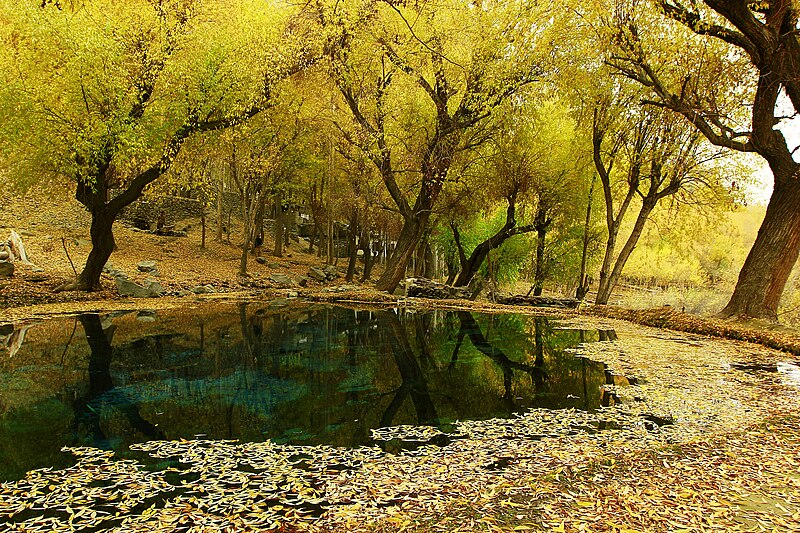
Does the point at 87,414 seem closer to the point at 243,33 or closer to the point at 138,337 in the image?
the point at 138,337

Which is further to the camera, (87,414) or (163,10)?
(163,10)

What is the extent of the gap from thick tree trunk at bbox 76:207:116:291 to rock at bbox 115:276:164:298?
809 mm

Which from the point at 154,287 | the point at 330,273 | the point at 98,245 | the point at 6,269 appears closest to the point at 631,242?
the point at 330,273

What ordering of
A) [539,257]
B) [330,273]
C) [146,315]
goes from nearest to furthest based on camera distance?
[146,315] < [539,257] < [330,273]

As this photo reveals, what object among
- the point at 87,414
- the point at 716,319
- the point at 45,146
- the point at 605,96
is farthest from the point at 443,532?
the point at 605,96

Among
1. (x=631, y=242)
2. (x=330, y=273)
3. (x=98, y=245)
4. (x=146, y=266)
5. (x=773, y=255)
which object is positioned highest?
(x=631, y=242)

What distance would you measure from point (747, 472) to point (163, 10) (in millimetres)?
18653

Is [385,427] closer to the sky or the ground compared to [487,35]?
closer to the ground

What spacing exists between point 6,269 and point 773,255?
23500mm

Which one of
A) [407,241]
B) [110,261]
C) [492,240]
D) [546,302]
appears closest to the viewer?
[407,241]

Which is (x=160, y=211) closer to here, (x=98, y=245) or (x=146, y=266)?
(x=146, y=266)

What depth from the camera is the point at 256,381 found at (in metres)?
7.63

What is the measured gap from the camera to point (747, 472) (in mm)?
4395

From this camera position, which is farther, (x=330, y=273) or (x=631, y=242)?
(x=330, y=273)
